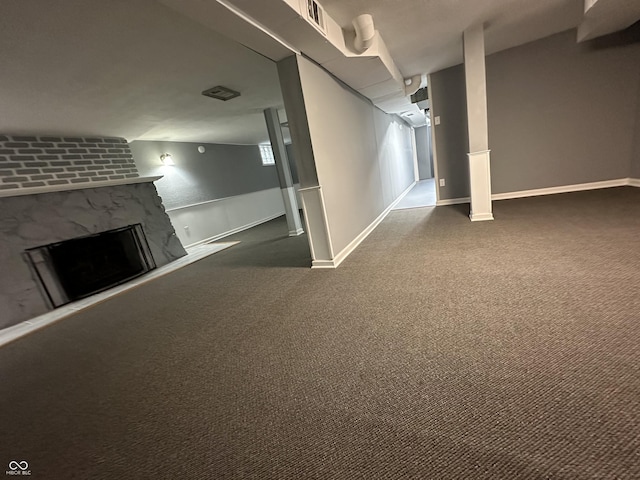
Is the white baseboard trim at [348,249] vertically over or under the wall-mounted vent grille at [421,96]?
under

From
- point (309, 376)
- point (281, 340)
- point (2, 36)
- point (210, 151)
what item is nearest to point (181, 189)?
point (210, 151)

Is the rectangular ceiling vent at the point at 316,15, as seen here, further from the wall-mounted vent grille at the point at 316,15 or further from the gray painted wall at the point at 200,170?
the gray painted wall at the point at 200,170

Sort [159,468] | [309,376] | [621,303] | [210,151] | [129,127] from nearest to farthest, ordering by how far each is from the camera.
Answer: [159,468] → [309,376] → [621,303] → [129,127] → [210,151]

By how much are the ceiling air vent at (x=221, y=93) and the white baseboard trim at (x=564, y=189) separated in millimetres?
4623

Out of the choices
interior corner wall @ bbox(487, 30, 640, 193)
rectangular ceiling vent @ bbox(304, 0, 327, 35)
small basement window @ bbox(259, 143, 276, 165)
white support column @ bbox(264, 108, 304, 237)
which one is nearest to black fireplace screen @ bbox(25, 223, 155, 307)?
white support column @ bbox(264, 108, 304, 237)

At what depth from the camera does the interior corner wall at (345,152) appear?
9.28 ft

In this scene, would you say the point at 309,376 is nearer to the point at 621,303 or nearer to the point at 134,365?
the point at 134,365

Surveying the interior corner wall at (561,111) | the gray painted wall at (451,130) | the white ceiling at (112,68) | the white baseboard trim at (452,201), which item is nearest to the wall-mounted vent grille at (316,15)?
the white ceiling at (112,68)

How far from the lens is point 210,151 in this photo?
6.63 metres

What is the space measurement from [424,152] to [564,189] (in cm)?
701

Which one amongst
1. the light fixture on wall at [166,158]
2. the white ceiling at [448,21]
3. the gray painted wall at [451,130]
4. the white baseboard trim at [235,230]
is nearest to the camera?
the white ceiling at [448,21]

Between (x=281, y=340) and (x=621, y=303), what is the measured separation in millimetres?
2028

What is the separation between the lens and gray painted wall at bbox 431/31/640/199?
3.74m

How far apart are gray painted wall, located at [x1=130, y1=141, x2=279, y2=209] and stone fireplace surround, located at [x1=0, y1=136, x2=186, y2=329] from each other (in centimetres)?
62
